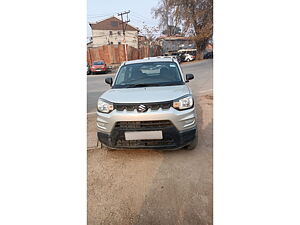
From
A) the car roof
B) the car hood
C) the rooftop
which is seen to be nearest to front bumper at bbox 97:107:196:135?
the car hood

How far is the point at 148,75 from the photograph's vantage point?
2342mm

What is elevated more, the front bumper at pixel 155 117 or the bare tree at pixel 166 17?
the bare tree at pixel 166 17

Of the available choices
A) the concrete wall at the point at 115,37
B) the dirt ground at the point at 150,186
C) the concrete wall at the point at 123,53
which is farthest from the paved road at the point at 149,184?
the concrete wall at the point at 123,53

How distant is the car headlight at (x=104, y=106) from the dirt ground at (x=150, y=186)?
0.75 ft

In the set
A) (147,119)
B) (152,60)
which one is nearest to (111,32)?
(152,60)

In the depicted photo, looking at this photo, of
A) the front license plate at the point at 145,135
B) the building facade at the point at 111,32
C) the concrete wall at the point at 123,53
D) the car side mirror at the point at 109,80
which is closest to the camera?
the building facade at the point at 111,32

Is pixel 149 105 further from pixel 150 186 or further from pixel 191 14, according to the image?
pixel 191 14

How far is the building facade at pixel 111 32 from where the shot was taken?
134cm

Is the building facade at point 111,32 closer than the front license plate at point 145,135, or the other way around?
the building facade at point 111,32

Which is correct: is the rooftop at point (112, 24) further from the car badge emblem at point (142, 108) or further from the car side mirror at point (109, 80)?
the car side mirror at point (109, 80)

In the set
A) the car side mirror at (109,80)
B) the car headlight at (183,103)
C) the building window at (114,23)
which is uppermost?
the building window at (114,23)
